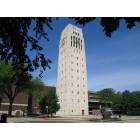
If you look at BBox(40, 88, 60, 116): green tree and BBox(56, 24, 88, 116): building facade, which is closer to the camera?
BBox(40, 88, 60, 116): green tree

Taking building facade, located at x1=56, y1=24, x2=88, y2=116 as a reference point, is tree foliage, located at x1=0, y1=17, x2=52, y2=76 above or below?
below

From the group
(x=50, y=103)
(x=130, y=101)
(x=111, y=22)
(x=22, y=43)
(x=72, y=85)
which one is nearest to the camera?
(x=111, y=22)

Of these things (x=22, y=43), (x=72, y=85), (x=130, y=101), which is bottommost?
(x=22, y=43)

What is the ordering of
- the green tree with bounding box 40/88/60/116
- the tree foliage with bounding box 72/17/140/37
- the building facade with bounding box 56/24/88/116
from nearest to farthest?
the tree foliage with bounding box 72/17/140/37
the green tree with bounding box 40/88/60/116
the building facade with bounding box 56/24/88/116

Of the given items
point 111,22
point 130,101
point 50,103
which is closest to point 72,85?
point 50,103

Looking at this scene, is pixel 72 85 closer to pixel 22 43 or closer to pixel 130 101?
pixel 130 101

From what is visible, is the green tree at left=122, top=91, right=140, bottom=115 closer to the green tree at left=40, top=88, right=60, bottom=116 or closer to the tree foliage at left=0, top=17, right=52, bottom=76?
the green tree at left=40, top=88, right=60, bottom=116

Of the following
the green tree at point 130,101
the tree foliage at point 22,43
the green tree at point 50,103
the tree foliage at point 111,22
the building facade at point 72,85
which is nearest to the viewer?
the tree foliage at point 111,22

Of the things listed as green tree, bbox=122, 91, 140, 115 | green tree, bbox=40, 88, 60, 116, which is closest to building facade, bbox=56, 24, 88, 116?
green tree, bbox=40, 88, 60, 116

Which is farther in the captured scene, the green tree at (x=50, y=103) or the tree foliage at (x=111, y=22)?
the green tree at (x=50, y=103)

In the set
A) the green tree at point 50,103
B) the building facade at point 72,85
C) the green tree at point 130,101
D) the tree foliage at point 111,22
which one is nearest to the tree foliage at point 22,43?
the tree foliage at point 111,22

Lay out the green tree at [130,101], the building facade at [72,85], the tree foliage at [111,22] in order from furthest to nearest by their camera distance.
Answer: the building facade at [72,85] < the green tree at [130,101] < the tree foliage at [111,22]

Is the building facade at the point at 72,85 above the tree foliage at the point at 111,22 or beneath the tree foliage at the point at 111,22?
above

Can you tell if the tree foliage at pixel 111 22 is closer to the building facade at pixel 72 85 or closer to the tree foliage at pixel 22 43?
the tree foliage at pixel 22 43
